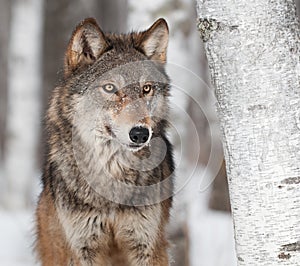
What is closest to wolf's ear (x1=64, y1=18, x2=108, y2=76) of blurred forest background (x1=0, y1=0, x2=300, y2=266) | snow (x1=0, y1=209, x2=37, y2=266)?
blurred forest background (x1=0, y1=0, x2=300, y2=266)

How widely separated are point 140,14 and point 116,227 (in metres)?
2.63

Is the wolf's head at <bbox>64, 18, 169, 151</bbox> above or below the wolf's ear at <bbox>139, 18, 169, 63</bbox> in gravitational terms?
below

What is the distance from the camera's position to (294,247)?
3.37 m

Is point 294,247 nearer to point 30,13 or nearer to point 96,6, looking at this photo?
point 30,13

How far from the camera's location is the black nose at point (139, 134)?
4.23m

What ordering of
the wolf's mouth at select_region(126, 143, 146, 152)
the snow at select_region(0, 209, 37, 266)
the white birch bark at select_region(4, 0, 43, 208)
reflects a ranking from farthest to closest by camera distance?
the white birch bark at select_region(4, 0, 43, 208) < the snow at select_region(0, 209, 37, 266) < the wolf's mouth at select_region(126, 143, 146, 152)

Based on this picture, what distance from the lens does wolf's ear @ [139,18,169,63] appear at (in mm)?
4730

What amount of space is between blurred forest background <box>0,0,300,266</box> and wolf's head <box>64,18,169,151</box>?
327 mm

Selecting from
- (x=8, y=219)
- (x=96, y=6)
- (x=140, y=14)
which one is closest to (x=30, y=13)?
(x=8, y=219)

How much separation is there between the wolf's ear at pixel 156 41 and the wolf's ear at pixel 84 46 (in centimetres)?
28

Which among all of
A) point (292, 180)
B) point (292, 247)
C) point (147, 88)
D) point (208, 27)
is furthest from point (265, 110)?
point (147, 88)

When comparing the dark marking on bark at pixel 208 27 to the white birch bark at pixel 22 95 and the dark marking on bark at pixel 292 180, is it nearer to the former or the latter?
the dark marking on bark at pixel 292 180

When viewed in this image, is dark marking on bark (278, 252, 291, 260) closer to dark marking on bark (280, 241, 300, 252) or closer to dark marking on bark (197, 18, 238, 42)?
dark marking on bark (280, 241, 300, 252)

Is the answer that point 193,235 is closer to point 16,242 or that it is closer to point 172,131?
point 16,242
